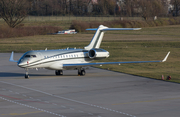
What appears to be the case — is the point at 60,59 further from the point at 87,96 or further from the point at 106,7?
the point at 106,7

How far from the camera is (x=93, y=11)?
629 ft

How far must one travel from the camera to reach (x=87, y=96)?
977 inches

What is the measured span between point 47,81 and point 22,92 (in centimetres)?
532

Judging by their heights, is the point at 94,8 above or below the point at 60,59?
below

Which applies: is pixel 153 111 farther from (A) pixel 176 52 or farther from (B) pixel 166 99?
(A) pixel 176 52

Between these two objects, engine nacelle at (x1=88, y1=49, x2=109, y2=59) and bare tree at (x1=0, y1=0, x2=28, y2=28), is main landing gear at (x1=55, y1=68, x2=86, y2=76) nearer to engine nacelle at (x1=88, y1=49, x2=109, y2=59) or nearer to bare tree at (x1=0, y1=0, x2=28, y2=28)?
engine nacelle at (x1=88, y1=49, x2=109, y2=59)

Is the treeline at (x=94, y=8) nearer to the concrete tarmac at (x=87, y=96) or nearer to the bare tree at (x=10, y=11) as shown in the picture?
the bare tree at (x=10, y=11)

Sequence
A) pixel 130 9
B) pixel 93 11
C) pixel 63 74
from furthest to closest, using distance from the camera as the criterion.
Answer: pixel 93 11 < pixel 130 9 < pixel 63 74

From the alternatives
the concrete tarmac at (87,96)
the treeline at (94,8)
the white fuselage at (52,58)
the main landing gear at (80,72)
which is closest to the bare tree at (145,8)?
the treeline at (94,8)

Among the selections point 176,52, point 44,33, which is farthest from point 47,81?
point 44,33

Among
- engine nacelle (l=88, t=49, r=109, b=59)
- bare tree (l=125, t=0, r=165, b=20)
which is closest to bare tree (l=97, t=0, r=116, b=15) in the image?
bare tree (l=125, t=0, r=165, b=20)

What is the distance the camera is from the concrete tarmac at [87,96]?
20234mm

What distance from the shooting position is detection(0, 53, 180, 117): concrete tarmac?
20234 mm

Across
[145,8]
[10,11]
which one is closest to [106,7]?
[145,8]
